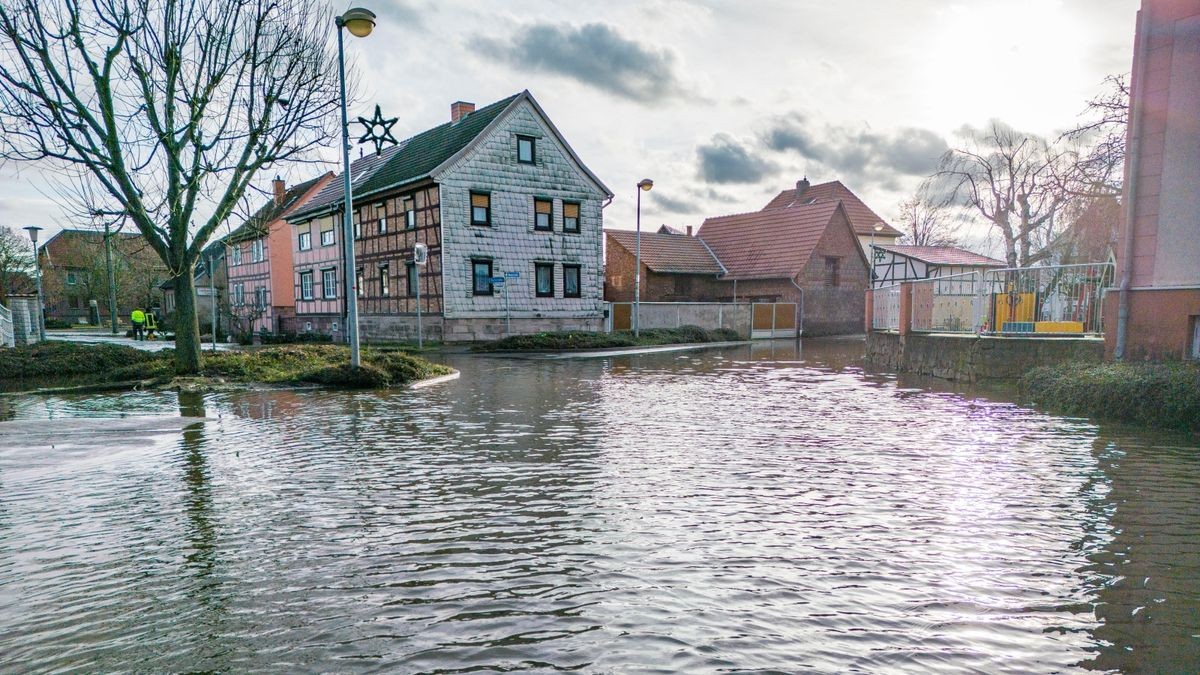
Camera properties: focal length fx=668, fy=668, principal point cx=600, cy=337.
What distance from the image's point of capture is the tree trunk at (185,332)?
50.7 ft

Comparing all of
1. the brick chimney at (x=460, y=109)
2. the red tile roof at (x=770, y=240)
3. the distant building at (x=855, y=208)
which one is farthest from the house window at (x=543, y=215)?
the distant building at (x=855, y=208)

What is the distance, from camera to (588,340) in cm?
2709

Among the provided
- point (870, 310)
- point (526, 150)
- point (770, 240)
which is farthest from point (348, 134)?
point (770, 240)

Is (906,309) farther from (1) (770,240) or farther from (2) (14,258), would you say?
(2) (14,258)

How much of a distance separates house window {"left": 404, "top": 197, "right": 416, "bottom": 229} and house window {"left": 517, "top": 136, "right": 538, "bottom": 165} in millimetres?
5266

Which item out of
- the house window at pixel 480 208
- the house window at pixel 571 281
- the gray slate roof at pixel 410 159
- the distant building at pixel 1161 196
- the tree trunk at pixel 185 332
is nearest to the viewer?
the distant building at pixel 1161 196

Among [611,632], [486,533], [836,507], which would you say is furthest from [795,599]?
[486,533]

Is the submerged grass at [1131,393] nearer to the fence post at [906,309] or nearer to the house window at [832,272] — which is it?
the fence post at [906,309]

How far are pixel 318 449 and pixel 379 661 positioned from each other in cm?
543

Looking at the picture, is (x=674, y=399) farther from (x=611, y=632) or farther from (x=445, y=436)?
(x=611, y=632)

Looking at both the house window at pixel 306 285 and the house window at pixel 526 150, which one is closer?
the house window at pixel 526 150

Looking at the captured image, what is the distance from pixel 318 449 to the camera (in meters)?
8.09

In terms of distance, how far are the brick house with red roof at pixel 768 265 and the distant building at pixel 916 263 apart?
3.03m

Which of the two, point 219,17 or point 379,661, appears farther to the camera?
point 219,17
